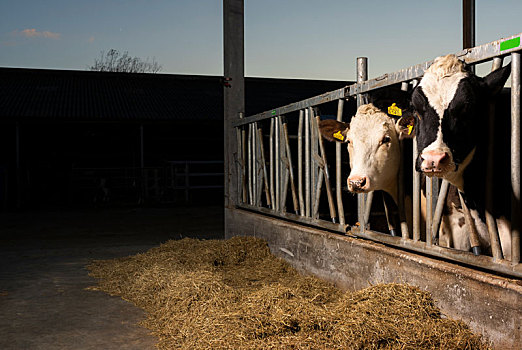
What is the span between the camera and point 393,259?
12.3 feet

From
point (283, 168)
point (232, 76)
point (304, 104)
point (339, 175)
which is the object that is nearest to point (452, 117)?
point (339, 175)

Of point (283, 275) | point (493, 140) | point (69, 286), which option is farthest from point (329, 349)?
point (69, 286)

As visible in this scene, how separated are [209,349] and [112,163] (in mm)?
17552

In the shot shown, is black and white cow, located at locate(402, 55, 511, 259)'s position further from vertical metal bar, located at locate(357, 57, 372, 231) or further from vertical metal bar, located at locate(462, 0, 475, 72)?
vertical metal bar, located at locate(462, 0, 475, 72)

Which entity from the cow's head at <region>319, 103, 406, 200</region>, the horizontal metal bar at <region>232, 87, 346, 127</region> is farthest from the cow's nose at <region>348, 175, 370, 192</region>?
the horizontal metal bar at <region>232, 87, 346, 127</region>

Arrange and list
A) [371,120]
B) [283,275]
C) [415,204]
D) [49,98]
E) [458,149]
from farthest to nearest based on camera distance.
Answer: [49,98] < [283,275] < [371,120] < [415,204] < [458,149]

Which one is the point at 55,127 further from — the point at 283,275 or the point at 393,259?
the point at 393,259

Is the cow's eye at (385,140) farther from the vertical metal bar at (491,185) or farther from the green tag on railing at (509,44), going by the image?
the green tag on railing at (509,44)

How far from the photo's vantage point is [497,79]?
2820 mm

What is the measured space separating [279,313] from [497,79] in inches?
71.7

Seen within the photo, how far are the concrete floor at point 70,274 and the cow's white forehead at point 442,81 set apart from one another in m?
2.34

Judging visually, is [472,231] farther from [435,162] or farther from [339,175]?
[339,175]

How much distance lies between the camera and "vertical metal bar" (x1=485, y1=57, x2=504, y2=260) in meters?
2.87

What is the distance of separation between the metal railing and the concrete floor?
181 cm
